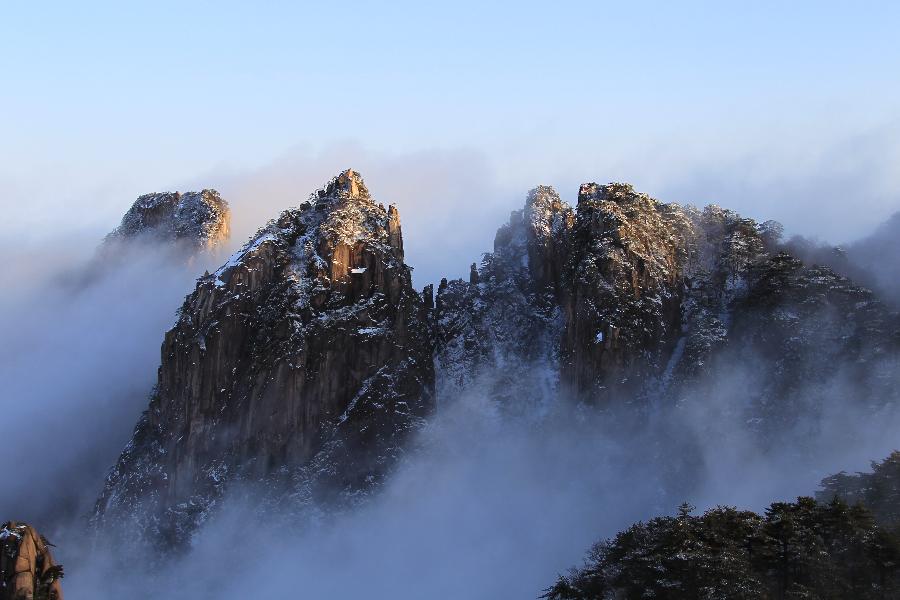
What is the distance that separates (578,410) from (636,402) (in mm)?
8524

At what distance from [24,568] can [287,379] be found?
267 feet

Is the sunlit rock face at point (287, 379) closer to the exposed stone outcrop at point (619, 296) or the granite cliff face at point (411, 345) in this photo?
the granite cliff face at point (411, 345)

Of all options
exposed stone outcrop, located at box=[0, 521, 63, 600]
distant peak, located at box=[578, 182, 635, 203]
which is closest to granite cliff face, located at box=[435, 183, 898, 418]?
distant peak, located at box=[578, 182, 635, 203]

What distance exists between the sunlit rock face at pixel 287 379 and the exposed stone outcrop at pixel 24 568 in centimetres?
7382

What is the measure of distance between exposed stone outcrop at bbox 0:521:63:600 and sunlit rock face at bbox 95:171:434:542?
7382 centimetres

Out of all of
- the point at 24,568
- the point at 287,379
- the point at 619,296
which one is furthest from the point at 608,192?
the point at 24,568

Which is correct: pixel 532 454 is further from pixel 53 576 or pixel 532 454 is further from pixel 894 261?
pixel 53 576

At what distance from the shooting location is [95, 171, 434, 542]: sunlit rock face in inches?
7156

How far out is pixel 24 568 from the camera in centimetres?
10381

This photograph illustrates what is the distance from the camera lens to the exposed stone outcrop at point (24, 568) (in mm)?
102562

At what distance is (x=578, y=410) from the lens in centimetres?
18162

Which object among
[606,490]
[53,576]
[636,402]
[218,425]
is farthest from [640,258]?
[53,576]

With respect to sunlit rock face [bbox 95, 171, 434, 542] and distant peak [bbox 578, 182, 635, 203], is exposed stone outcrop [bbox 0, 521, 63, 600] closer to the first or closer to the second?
sunlit rock face [bbox 95, 171, 434, 542]

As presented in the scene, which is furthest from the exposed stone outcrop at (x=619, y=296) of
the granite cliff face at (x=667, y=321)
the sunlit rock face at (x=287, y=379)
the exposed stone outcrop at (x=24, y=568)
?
the exposed stone outcrop at (x=24, y=568)
